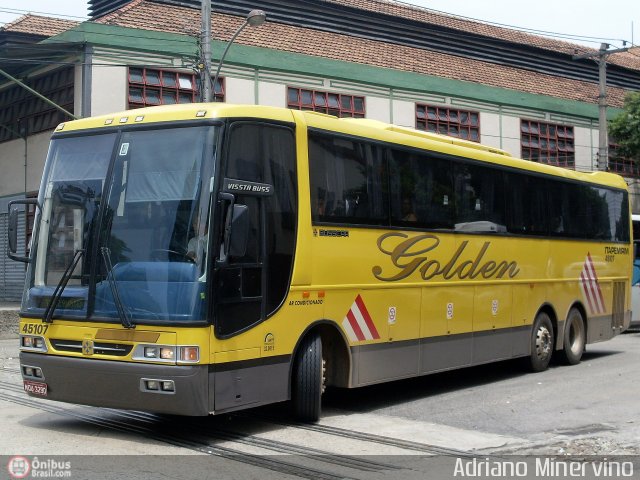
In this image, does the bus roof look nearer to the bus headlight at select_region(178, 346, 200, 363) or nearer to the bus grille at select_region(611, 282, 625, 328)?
the bus headlight at select_region(178, 346, 200, 363)

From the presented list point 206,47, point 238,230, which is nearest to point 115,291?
point 238,230

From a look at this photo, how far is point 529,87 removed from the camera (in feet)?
136

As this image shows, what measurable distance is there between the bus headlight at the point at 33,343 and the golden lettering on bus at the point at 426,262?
391 cm

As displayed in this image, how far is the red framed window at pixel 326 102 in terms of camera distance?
31688 mm

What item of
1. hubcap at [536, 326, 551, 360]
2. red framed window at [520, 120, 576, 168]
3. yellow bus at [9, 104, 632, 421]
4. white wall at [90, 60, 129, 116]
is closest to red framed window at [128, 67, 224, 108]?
white wall at [90, 60, 129, 116]

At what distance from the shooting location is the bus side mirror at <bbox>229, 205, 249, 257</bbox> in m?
8.77

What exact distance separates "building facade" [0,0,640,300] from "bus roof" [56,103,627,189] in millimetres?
10908

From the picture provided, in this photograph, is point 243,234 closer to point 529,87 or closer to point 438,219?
point 438,219

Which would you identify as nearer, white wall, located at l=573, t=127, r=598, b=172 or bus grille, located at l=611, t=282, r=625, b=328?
bus grille, located at l=611, t=282, r=625, b=328

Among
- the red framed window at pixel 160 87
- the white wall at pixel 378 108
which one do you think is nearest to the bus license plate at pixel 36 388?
the red framed window at pixel 160 87

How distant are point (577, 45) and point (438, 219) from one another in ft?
→ 139

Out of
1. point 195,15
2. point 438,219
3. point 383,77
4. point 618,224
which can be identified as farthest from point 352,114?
point 438,219

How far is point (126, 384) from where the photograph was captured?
28.6 feet

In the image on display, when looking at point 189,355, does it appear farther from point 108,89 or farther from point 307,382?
point 108,89
